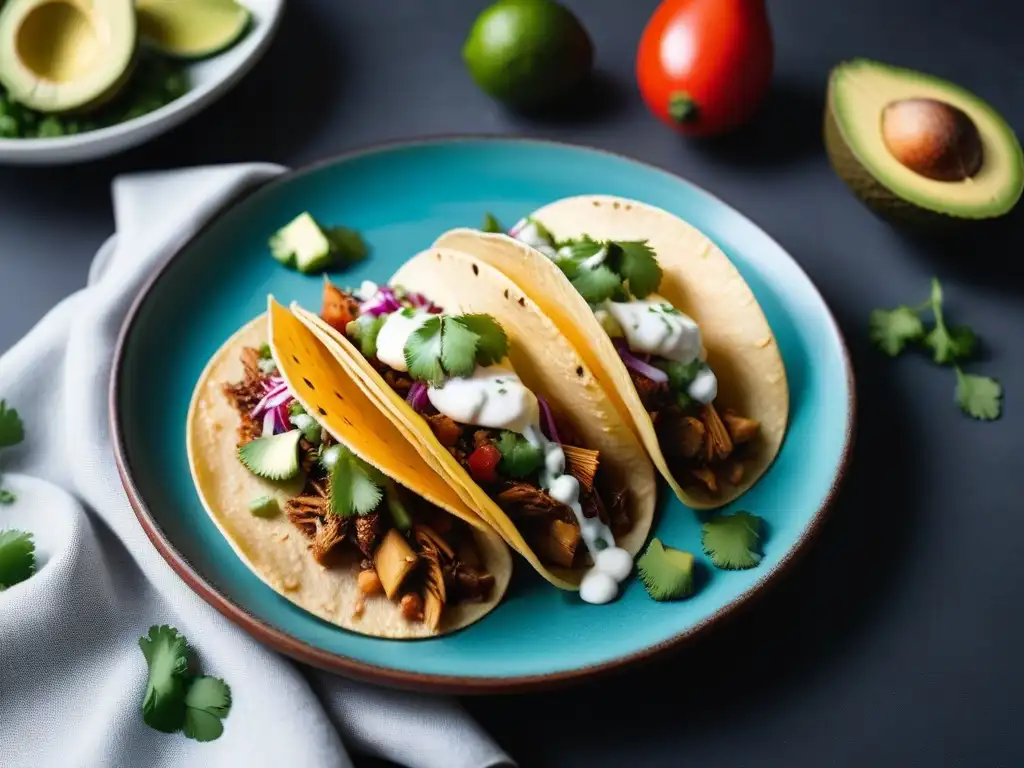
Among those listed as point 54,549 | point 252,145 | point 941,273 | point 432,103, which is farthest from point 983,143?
point 54,549

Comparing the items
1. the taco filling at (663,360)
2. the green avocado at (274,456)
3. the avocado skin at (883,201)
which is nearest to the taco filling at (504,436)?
the taco filling at (663,360)

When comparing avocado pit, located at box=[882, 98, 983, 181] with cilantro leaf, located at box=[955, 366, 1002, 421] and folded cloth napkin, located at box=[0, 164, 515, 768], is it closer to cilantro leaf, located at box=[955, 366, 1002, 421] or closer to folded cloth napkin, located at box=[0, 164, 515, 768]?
cilantro leaf, located at box=[955, 366, 1002, 421]

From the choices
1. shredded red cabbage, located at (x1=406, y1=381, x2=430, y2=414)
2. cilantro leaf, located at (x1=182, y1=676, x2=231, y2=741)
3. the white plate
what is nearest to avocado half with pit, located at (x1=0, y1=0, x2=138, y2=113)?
the white plate

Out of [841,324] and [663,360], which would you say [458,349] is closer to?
[663,360]

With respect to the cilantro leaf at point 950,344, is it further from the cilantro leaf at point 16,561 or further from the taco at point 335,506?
the cilantro leaf at point 16,561

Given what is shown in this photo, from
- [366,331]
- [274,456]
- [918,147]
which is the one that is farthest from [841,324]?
[274,456]

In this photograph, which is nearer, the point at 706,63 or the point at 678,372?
the point at 678,372
